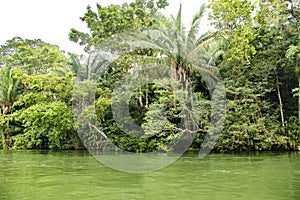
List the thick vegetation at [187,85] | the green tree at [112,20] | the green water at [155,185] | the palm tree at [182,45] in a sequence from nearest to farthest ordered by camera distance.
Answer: the green water at [155,185] < the thick vegetation at [187,85] < the palm tree at [182,45] < the green tree at [112,20]

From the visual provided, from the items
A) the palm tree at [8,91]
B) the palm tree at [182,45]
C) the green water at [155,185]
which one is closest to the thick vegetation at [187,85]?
the palm tree at [182,45]

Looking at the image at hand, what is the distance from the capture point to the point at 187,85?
14.9 meters

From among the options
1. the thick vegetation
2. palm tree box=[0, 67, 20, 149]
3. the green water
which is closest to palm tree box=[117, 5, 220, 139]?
the thick vegetation

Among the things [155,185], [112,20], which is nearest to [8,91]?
[112,20]

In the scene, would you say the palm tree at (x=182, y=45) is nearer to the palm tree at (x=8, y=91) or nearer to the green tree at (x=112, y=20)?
the green tree at (x=112, y=20)

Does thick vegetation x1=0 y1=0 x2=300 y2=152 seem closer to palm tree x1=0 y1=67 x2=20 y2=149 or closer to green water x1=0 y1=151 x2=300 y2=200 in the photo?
palm tree x1=0 y1=67 x2=20 y2=149

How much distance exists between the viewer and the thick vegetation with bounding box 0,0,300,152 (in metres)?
13.5

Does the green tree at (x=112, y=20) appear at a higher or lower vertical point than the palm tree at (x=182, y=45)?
higher

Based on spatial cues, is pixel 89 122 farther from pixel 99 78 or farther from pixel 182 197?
pixel 182 197

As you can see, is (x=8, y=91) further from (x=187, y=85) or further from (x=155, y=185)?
(x=155, y=185)

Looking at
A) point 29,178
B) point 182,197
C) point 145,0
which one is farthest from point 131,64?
point 182,197

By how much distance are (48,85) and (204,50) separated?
24.6 ft

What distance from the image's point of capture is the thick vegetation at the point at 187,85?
530 inches

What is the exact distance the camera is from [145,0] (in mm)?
19562
